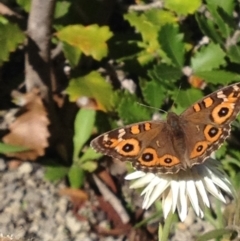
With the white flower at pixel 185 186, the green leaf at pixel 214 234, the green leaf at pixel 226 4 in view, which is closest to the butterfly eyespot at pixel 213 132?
the white flower at pixel 185 186

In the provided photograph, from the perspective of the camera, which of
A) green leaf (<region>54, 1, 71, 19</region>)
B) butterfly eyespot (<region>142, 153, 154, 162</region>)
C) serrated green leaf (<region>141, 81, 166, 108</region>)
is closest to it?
butterfly eyespot (<region>142, 153, 154, 162</region>)

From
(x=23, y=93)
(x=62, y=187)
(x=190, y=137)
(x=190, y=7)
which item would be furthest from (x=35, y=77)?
(x=190, y=137)

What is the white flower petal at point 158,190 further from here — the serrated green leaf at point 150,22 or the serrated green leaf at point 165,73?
the serrated green leaf at point 150,22

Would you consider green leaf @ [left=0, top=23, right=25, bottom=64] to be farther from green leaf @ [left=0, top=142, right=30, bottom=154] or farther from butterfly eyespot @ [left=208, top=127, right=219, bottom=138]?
butterfly eyespot @ [left=208, top=127, right=219, bottom=138]

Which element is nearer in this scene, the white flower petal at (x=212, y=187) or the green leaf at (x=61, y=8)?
the white flower petal at (x=212, y=187)

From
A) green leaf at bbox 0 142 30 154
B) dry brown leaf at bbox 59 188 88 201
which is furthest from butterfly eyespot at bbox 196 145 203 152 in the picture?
dry brown leaf at bbox 59 188 88 201
